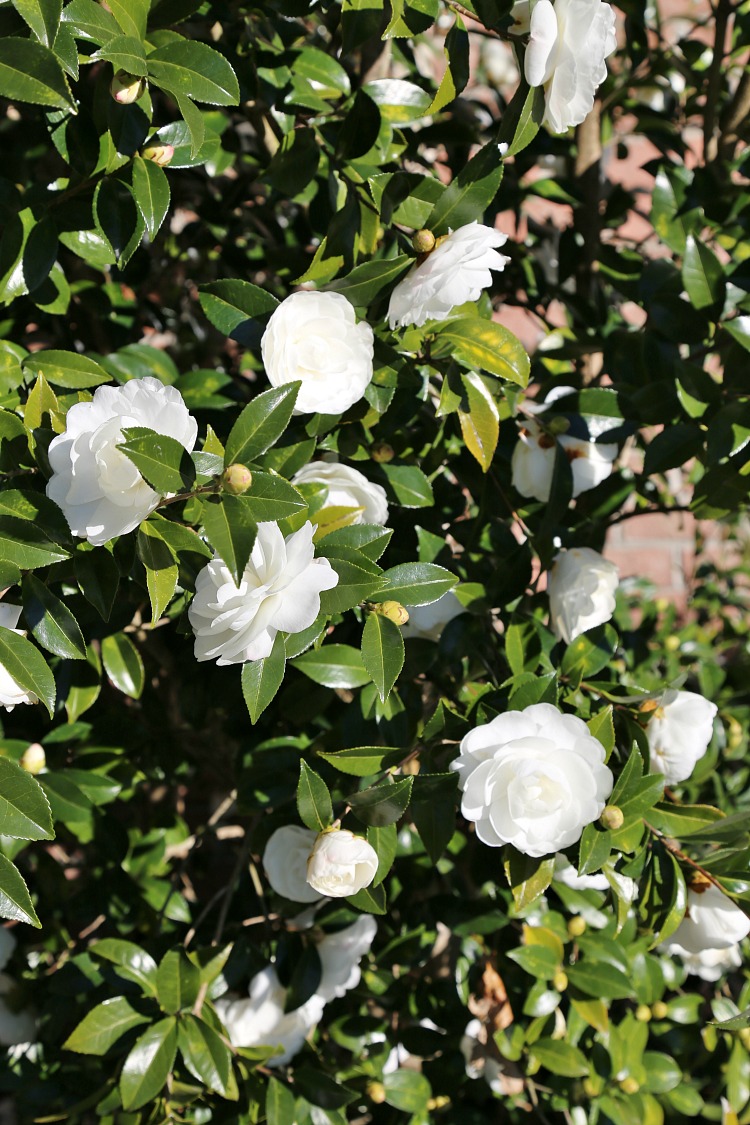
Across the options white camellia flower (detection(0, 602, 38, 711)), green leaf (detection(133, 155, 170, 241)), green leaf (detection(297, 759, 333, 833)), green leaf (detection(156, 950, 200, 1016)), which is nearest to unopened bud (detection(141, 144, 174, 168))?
green leaf (detection(133, 155, 170, 241))

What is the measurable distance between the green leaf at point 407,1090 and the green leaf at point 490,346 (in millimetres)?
805

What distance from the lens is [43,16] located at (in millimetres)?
583

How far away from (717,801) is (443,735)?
0.82m

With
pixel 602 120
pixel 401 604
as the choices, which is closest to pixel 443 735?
pixel 401 604

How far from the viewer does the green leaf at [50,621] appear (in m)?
0.64

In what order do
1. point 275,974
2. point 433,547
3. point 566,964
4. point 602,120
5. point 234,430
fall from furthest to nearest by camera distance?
point 602,120 < point 566,964 < point 275,974 < point 433,547 < point 234,430

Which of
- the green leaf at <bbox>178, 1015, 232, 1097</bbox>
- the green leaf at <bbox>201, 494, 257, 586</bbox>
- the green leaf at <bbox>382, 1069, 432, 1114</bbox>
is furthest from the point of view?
the green leaf at <bbox>382, 1069, 432, 1114</bbox>

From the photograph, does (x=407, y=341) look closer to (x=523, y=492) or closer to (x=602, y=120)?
(x=523, y=492)

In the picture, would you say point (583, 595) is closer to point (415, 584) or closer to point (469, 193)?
point (415, 584)

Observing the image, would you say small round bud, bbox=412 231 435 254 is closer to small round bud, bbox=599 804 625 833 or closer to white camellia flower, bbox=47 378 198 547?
white camellia flower, bbox=47 378 198 547

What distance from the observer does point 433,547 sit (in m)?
0.88

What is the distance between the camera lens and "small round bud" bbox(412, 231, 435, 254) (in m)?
0.69

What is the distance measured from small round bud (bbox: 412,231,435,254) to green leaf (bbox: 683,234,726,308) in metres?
0.38

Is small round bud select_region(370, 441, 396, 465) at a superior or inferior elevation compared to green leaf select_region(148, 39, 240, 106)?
inferior
